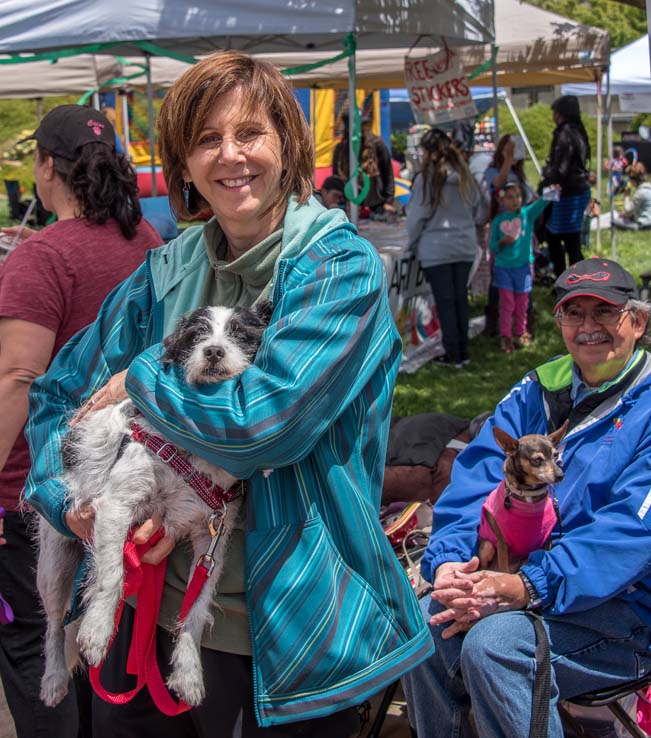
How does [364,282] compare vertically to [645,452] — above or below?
above

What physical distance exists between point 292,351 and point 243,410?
0.14m

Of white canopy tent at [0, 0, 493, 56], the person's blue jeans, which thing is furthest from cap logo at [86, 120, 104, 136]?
white canopy tent at [0, 0, 493, 56]

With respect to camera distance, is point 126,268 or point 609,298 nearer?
point 126,268

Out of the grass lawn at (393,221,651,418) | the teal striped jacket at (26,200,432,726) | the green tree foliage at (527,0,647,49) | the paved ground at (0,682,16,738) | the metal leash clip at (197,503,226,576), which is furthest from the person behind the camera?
the green tree foliage at (527,0,647,49)

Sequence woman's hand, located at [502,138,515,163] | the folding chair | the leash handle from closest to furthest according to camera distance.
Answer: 1. the leash handle
2. the folding chair
3. woman's hand, located at [502,138,515,163]

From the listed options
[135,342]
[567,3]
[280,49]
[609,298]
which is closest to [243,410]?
[135,342]

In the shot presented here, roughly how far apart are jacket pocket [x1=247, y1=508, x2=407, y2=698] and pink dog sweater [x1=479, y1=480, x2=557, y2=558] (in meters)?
1.31

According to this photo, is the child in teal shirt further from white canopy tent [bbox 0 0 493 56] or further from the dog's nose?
the dog's nose

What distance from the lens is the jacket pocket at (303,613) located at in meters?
1.62

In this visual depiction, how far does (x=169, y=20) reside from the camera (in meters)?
6.73

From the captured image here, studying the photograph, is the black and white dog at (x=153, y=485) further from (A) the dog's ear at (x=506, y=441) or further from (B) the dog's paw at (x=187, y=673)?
(A) the dog's ear at (x=506, y=441)

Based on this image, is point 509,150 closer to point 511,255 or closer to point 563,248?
point 511,255

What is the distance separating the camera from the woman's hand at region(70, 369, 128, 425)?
1.86 metres

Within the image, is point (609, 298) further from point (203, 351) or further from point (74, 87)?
point (74, 87)
